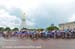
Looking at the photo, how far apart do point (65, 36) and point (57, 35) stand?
4.15ft

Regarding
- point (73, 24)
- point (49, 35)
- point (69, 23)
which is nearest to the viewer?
point (49, 35)

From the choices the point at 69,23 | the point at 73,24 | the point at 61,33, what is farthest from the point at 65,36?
the point at 69,23

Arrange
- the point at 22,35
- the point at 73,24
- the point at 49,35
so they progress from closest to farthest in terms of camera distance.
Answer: the point at 49,35 < the point at 22,35 < the point at 73,24

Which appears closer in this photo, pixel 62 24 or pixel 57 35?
pixel 57 35

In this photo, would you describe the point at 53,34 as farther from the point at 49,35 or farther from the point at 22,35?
the point at 22,35

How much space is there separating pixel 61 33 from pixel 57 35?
1.26 meters

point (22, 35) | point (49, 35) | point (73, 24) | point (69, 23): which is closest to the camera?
point (49, 35)

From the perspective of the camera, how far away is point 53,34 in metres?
38.0

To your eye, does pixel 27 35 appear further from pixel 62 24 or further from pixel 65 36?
pixel 62 24

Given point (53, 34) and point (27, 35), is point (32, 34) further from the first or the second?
point (53, 34)

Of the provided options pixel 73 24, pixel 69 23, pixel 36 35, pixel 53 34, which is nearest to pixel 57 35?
pixel 53 34

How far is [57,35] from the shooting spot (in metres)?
37.8

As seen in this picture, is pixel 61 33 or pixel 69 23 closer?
pixel 61 33

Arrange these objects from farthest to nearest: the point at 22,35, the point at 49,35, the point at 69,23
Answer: the point at 69,23
the point at 22,35
the point at 49,35
